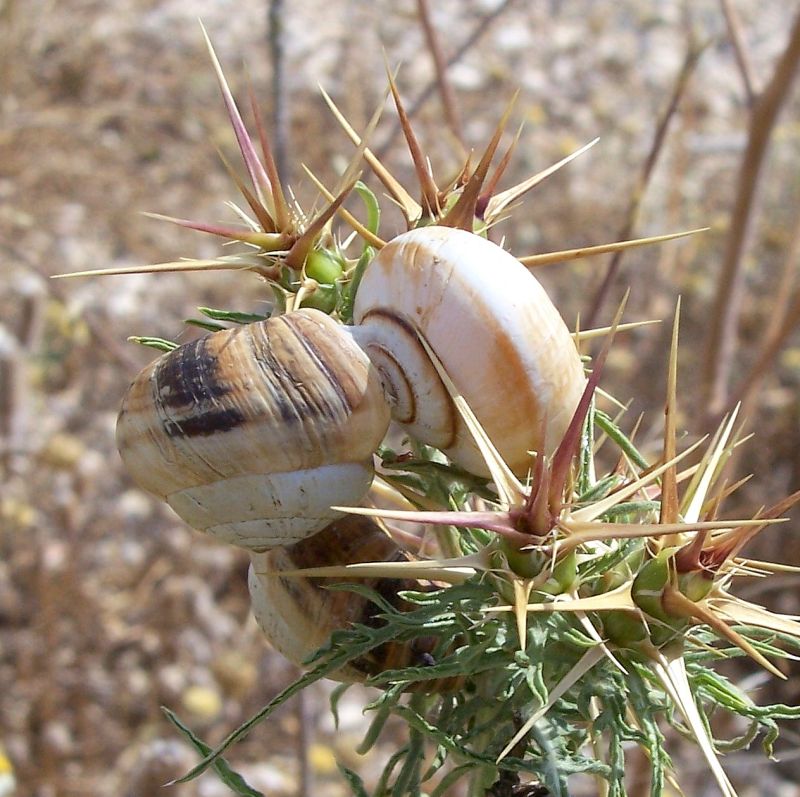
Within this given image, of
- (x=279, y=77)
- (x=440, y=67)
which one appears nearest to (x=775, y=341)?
(x=440, y=67)

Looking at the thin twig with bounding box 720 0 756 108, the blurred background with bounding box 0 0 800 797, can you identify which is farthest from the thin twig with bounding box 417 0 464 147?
the thin twig with bounding box 720 0 756 108

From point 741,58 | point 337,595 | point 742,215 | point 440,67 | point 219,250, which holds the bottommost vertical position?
point 219,250

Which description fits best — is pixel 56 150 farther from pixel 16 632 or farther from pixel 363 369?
pixel 363 369

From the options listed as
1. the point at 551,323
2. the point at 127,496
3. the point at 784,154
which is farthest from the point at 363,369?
the point at 784,154

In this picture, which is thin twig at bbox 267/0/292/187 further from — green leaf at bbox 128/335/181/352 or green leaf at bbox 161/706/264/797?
green leaf at bbox 161/706/264/797

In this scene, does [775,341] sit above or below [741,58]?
below

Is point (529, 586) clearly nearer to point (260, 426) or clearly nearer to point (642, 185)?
point (260, 426)
